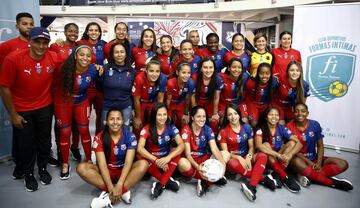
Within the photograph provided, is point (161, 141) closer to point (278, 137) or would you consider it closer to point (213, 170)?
point (213, 170)

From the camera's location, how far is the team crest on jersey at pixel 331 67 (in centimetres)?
383

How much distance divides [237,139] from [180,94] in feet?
2.62

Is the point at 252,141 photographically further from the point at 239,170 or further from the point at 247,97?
the point at 247,97

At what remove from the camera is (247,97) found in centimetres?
364

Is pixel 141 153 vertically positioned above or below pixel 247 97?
below

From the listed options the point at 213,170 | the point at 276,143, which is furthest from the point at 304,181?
the point at 213,170

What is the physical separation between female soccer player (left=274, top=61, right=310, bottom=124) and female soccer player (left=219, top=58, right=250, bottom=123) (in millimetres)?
415

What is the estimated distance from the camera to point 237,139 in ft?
10.1

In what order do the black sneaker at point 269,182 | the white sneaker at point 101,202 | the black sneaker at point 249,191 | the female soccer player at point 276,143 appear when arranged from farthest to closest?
the female soccer player at point 276,143, the black sneaker at point 269,182, the black sneaker at point 249,191, the white sneaker at point 101,202

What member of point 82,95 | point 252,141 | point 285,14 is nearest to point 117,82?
point 82,95

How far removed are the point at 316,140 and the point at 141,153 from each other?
6.08ft

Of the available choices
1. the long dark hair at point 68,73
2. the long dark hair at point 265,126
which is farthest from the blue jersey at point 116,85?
the long dark hair at point 265,126

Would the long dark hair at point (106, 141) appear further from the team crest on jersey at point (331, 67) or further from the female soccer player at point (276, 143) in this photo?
the team crest on jersey at point (331, 67)

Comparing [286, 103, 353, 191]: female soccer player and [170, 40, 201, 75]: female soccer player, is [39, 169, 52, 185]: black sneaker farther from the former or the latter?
[286, 103, 353, 191]: female soccer player
